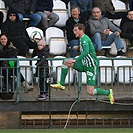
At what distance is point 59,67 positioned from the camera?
17.3 m

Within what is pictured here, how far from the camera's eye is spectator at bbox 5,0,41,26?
19578mm

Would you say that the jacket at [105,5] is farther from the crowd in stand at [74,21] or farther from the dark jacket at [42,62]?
the dark jacket at [42,62]

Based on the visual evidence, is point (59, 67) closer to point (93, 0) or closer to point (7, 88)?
point (7, 88)

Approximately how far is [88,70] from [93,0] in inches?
210

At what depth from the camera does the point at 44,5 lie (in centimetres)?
2012

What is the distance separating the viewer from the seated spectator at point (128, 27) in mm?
19594

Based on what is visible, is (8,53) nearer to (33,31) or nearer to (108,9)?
(33,31)

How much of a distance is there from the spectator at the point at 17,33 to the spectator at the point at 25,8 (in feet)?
1.74

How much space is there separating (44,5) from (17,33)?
1.69m

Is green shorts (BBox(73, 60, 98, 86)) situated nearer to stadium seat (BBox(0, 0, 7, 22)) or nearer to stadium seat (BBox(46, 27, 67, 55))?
stadium seat (BBox(46, 27, 67, 55))

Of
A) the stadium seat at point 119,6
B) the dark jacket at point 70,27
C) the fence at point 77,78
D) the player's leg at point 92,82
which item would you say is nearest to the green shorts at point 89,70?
the player's leg at point 92,82

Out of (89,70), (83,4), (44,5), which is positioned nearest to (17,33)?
(44,5)

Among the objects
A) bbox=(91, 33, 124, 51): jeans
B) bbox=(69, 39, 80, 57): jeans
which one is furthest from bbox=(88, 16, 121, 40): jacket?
bbox=(69, 39, 80, 57): jeans

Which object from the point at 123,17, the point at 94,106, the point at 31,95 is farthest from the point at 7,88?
the point at 123,17
